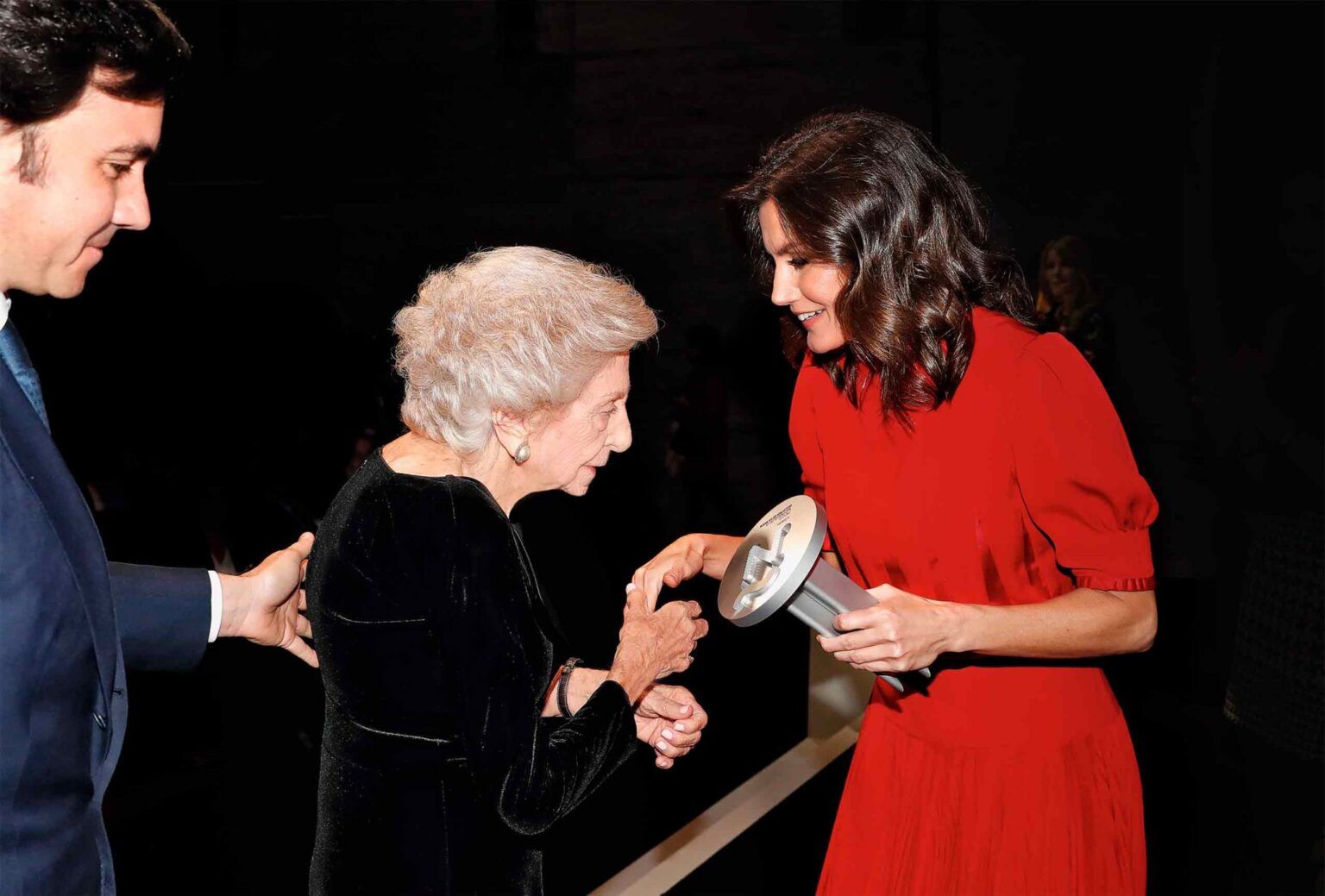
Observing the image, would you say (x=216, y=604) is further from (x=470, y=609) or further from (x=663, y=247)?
(x=663, y=247)

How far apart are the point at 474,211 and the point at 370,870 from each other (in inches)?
144

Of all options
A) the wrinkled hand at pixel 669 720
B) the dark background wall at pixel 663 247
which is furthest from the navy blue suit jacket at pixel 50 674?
the dark background wall at pixel 663 247

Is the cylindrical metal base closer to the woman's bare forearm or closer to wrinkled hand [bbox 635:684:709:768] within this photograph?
the woman's bare forearm

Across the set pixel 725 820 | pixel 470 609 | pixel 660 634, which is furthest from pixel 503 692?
pixel 725 820

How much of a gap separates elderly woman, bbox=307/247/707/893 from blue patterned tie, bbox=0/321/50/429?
1.17 ft

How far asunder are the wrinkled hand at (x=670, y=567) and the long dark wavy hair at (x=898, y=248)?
1.41ft

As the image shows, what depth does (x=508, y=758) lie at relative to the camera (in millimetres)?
1361

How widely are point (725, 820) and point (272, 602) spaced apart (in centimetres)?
206

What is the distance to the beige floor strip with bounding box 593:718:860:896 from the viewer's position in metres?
3.09

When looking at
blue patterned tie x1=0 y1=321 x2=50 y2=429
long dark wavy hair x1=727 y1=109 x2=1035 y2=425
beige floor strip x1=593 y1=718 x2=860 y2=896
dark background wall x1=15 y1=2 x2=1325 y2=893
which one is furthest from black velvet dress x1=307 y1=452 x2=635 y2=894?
dark background wall x1=15 y1=2 x2=1325 y2=893

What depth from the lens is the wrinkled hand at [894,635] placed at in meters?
1.48

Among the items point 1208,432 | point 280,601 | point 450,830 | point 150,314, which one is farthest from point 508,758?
point 1208,432

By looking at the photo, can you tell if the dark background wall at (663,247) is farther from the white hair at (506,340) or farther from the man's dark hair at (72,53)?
the man's dark hair at (72,53)

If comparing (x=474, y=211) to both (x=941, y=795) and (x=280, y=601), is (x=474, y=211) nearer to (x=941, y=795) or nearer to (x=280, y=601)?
(x=280, y=601)
